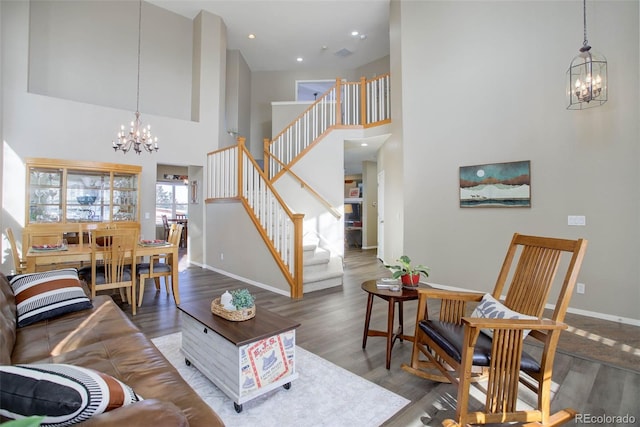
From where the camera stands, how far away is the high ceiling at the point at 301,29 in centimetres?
641

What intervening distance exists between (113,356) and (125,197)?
4.76 metres

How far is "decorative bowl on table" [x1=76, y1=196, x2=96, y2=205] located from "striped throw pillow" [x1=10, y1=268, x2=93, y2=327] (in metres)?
3.23

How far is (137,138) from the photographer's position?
4.71 m

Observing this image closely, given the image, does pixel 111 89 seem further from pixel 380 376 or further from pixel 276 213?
pixel 380 376

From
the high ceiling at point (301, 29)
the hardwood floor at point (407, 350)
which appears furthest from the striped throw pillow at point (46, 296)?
the high ceiling at point (301, 29)

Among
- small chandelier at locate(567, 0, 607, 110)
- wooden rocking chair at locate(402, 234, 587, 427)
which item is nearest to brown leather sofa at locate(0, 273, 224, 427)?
wooden rocking chair at locate(402, 234, 587, 427)

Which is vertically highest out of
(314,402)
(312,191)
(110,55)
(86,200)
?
(110,55)

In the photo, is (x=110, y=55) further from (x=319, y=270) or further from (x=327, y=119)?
(x=319, y=270)

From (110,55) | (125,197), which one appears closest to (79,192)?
(125,197)

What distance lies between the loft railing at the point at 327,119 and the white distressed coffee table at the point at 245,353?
15.7ft

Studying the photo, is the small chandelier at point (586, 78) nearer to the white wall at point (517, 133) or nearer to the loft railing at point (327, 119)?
the white wall at point (517, 133)

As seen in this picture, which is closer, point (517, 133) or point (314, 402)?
point (314, 402)

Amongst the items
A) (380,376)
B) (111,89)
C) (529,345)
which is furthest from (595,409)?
(111,89)

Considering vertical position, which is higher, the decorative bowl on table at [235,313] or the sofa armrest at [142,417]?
the sofa armrest at [142,417]
